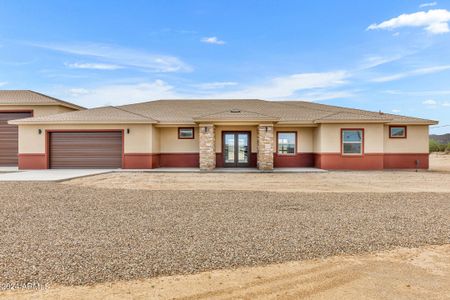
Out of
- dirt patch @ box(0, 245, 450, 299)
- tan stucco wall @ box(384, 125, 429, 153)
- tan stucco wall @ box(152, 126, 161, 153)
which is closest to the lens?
dirt patch @ box(0, 245, 450, 299)

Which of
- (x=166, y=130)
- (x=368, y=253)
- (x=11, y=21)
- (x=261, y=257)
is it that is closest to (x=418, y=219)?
(x=368, y=253)

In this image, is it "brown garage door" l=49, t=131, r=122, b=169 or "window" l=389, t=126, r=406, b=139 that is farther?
"window" l=389, t=126, r=406, b=139

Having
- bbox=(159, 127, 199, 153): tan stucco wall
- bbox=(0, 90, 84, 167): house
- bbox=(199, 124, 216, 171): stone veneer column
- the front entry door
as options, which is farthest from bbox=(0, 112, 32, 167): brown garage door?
the front entry door

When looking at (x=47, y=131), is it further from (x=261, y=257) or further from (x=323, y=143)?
(x=261, y=257)

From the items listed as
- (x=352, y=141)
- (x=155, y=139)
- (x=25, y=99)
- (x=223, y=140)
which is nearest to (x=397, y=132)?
(x=352, y=141)

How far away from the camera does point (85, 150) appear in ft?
58.6

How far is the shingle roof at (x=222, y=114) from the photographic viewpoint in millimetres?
17109

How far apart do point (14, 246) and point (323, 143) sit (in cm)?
1578

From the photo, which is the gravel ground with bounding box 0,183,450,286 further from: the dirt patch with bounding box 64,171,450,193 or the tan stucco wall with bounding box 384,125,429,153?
the tan stucco wall with bounding box 384,125,429,153

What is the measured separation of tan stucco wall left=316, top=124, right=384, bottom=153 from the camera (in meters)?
17.3

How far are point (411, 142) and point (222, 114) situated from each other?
1173cm

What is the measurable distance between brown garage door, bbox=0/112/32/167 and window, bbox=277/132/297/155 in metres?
17.2

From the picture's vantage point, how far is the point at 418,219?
6.14 metres

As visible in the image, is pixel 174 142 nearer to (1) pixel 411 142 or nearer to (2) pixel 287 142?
(2) pixel 287 142
